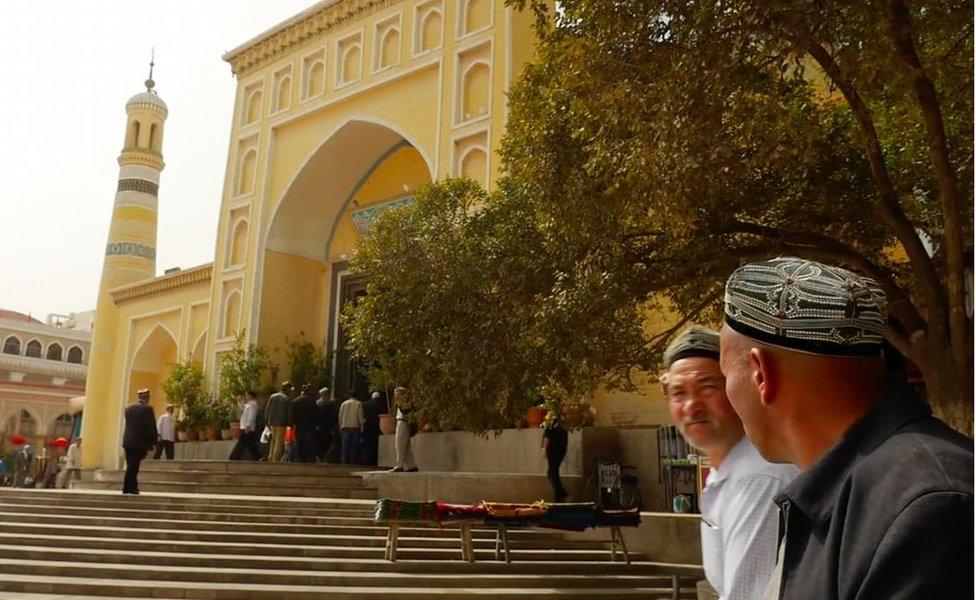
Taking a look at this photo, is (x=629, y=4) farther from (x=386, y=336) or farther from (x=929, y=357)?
(x=386, y=336)

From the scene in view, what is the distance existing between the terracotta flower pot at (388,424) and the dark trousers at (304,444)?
121 cm

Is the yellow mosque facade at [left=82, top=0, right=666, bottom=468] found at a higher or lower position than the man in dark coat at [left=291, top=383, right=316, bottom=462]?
higher

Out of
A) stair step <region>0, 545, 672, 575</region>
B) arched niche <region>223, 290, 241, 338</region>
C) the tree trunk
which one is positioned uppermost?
arched niche <region>223, 290, 241, 338</region>

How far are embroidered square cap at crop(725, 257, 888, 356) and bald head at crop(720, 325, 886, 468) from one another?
2cm

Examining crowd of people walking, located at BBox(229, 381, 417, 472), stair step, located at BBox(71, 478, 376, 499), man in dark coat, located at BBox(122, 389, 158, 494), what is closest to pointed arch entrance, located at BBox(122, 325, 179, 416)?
crowd of people walking, located at BBox(229, 381, 417, 472)

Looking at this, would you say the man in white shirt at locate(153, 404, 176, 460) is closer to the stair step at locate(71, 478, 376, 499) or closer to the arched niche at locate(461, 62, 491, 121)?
the stair step at locate(71, 478, 376, 499)

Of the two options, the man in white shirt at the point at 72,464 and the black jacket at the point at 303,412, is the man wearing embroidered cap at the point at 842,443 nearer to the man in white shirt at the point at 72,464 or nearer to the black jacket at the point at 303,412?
the black jacket at the point at 303,412

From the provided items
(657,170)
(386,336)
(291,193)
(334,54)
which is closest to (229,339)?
(291,193)

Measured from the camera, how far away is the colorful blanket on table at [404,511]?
291 inches

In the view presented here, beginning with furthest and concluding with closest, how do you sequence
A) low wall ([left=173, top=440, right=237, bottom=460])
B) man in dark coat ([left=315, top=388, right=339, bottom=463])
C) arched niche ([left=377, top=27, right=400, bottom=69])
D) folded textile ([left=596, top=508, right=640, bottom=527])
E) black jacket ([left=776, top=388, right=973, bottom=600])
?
arched niche ([left=377, top=27, right=400, bottom=69]), low wall ([left=173, top=440, right=237, bottom=460]), man in dark coat ([left=315, top=388, right=339, bottom=463]), folded textile ([left=596, top=508, right=640, bottom=527]), black jacket ([left=776, top=388, right=973, bottom=600])

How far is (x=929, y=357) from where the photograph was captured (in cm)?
574

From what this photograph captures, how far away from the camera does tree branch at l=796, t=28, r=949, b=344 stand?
5.61 metres

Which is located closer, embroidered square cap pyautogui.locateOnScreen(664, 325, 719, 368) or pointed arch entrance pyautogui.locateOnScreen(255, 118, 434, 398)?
embroidered square cap pyautogui.locateOnScreen(664, 325, 719, 368)

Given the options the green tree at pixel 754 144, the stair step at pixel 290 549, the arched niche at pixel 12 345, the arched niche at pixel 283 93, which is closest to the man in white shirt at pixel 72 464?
the arched niche at pixel 283 93
